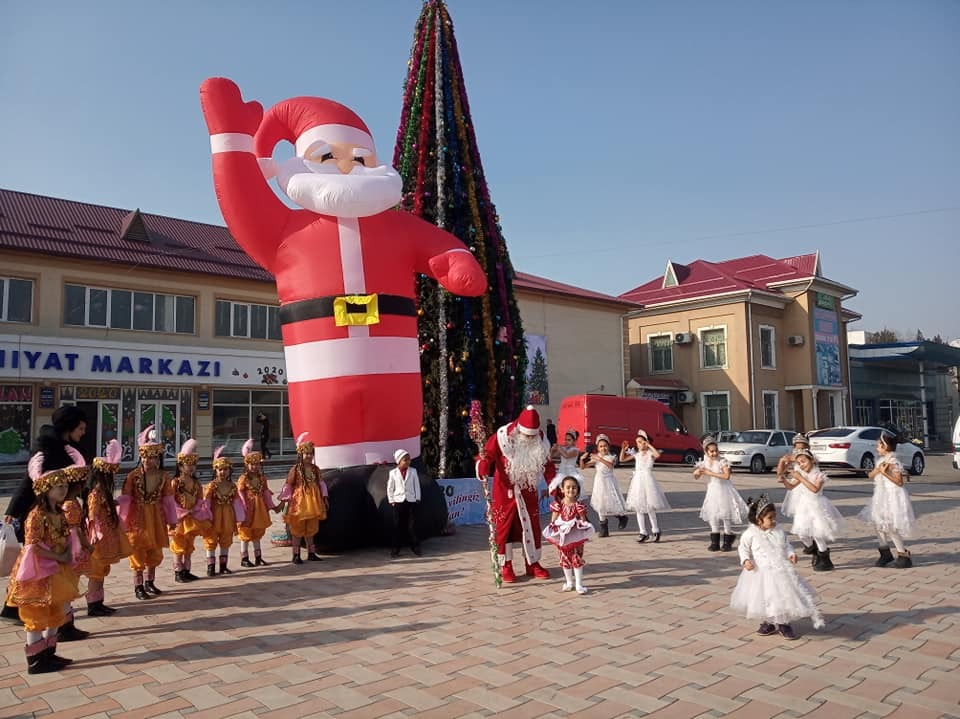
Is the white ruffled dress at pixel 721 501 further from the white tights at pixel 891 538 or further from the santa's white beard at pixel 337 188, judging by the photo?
the santa's white beard at pixel 337 188

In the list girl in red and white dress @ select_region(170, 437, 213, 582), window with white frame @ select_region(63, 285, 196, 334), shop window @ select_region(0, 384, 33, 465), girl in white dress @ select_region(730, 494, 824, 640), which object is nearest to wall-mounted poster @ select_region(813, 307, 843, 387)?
window with white frame @ select_region(63, 285, 196, 334)

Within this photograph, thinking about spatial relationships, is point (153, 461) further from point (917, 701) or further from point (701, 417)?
point (701, 417)

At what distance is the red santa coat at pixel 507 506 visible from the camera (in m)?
6.96

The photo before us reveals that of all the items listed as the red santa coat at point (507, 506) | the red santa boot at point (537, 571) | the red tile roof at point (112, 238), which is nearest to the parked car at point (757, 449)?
the red santa boot at point (537, 571)

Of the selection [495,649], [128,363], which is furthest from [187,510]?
[128,363]

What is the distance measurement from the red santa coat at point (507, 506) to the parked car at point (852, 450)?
13.4 m

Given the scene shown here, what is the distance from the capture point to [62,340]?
1858 centimetres

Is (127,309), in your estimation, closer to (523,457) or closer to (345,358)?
(345,358)

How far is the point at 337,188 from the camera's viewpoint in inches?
314

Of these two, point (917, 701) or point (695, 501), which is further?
point (695, 501)

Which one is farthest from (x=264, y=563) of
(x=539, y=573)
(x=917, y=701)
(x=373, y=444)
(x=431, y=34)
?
(x=431, y=34)

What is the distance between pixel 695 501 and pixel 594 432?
7.39 m

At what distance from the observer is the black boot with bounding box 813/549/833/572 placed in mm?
7168

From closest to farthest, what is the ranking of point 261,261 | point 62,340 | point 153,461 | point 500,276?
1. point 153,461
2. point 261,261
3. point 500,276
4. point 62,340
